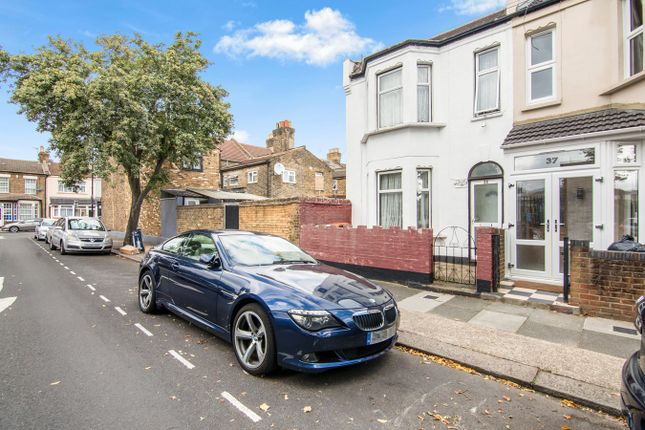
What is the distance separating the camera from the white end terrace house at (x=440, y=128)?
8898mm

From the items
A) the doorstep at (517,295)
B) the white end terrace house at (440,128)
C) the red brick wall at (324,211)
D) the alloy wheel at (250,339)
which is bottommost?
the doorstep at (517,295)

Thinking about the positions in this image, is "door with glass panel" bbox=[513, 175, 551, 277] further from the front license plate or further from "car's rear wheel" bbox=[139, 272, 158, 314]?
"car's rear wheel" bbox=[139, 272, 158, 314]

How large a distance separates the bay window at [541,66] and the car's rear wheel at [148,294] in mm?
8972

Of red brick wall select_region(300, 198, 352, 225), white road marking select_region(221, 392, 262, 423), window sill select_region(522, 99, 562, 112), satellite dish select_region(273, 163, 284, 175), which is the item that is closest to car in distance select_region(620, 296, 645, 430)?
white road marking select_region(221, 392, 262, 423)

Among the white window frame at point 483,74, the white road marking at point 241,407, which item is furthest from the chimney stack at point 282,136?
the white road marking at point 241,407

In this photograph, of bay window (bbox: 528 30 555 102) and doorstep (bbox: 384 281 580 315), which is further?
bay window (bbox: 528 30 555 102)

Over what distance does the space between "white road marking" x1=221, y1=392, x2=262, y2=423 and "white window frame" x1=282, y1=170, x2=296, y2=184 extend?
81.0ft

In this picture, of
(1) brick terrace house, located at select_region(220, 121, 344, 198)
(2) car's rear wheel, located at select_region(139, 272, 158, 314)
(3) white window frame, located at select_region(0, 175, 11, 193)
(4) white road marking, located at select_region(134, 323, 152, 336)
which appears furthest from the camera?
(3) white window frame, located at select_region(0, 175, 11, 193)

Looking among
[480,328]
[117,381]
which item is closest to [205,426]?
[117,381]

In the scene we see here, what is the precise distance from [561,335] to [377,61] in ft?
28.1

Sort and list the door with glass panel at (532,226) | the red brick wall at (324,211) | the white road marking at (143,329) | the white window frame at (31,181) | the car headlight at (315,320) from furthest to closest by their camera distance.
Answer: the white window frame at (31,181), the red brick wall at (324,211), the door with glass panel at (532,226), the white road marking at (143,329), the car headlight at (315,320)

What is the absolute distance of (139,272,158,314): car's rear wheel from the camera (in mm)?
5875

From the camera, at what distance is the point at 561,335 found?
4.99 metres

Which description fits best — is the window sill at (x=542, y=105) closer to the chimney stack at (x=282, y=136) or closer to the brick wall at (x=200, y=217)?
the brick wall at (x=200, y=217)
